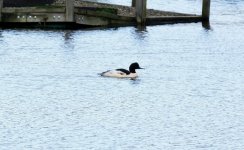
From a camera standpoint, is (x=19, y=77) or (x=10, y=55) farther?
(x=10, y=55)

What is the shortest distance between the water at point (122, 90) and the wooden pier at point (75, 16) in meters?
0.74

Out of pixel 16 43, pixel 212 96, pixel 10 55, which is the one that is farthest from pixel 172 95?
pixel 16 43

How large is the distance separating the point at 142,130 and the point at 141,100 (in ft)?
18.4

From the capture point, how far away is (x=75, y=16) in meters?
61.2

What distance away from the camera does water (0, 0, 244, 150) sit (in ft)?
112

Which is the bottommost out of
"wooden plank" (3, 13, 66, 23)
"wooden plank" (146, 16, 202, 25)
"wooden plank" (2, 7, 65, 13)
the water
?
the water

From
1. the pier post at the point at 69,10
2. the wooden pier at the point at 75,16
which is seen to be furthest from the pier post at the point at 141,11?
the pier post at the point at 69,10

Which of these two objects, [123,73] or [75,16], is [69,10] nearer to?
[75,16]

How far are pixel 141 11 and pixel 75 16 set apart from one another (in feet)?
13.8

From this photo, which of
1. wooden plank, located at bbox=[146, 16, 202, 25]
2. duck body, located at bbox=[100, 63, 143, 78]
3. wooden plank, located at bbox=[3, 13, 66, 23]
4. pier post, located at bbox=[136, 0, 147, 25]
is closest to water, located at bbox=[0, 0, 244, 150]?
duck body, located at bbox=[100, 63, 143, 78]

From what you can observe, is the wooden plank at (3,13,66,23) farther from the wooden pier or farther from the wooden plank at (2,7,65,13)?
the wooden plank at (2,7,65,13)

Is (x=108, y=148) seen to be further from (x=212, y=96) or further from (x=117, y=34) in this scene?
(x=117, y=34)

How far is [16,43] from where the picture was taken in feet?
182

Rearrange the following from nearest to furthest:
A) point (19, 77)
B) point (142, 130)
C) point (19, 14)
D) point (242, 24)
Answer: point (142, 130) → point (19, 77) → point (19, 14) → point (242, 24)
